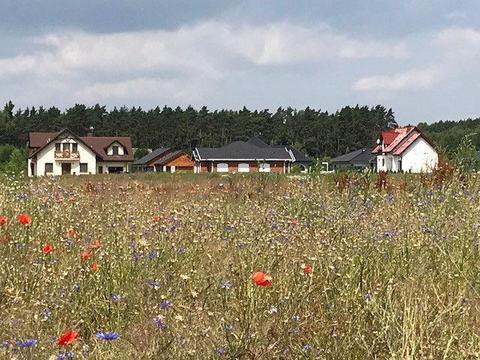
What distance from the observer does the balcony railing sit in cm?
6938

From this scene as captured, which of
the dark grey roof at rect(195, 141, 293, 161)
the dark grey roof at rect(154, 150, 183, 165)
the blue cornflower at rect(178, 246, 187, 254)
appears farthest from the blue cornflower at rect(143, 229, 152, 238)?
the dark grey roof at rect(154, 150, 183, 165)

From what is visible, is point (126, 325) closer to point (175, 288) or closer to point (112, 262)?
point (175, 288)

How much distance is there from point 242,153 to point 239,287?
73.6 meters

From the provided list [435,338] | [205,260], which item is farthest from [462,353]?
[205,260]

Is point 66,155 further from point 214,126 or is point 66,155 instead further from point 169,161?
point 214,126

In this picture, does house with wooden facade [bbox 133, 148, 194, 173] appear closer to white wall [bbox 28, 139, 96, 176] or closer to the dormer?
the dormer

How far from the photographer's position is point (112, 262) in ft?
12.3

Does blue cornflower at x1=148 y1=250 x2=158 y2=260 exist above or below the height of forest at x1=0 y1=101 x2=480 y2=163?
below

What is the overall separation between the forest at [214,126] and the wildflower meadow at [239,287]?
115739 mm

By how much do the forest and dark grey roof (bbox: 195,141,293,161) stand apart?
142 feet

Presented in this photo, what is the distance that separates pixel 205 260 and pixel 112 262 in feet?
2.20

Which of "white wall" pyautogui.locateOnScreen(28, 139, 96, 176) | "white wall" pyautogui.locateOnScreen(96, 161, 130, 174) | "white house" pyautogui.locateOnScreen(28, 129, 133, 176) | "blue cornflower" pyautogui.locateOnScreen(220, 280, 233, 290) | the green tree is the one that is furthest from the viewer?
"white wall" pyautogui.locateOnScreen(96, 161, 130, 174)

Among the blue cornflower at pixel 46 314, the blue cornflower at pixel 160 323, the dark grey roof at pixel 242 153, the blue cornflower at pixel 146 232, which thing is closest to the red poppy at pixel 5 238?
the blue cornflower at pixel 146 232

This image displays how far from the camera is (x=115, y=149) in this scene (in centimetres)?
7669
